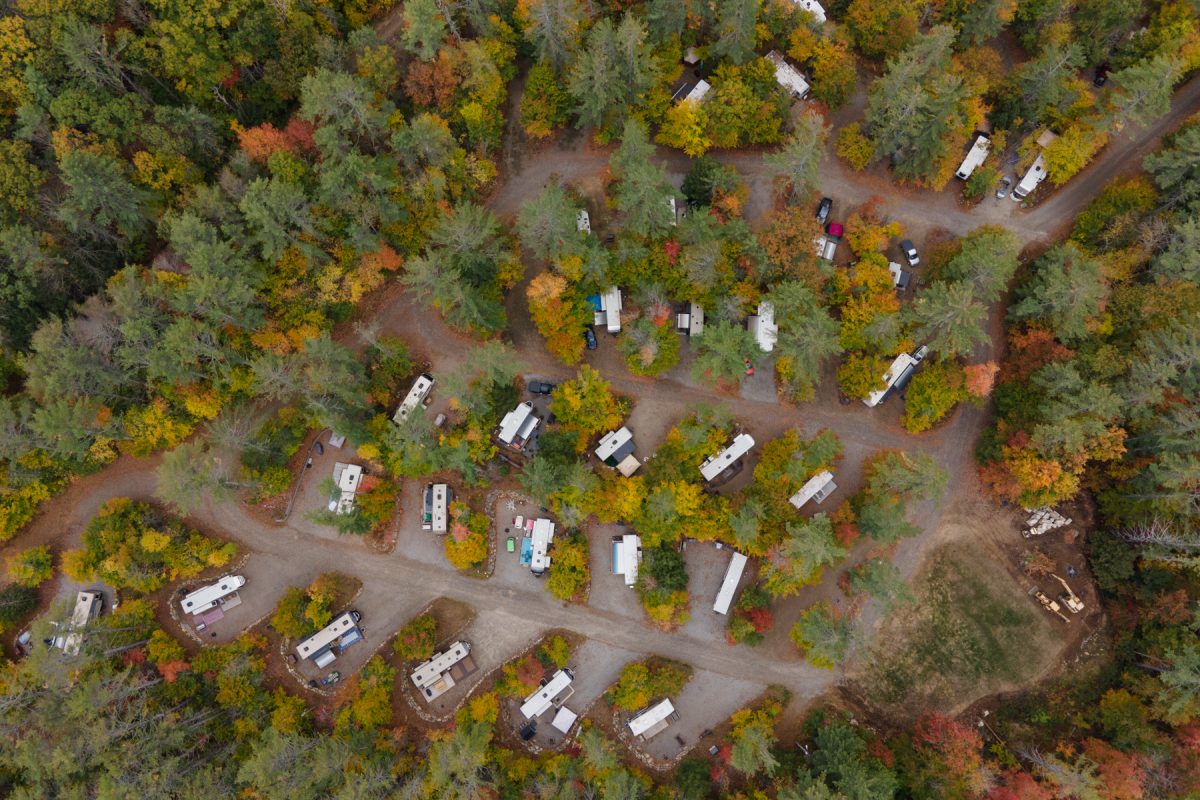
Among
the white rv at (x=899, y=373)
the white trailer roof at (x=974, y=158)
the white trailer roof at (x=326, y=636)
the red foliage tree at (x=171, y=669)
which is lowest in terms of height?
the white trailer roof at (x=326, y=636)

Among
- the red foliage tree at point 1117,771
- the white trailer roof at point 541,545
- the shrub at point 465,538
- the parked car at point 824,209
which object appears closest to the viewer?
the red foliage tree at point 1117,771

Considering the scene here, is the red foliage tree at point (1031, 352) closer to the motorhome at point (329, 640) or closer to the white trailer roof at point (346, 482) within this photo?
the white trailer roof at point (346, 482)

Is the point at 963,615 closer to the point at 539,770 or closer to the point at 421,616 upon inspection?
the point at 539,770

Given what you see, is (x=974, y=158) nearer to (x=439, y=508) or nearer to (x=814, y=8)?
(x=814, y=8)

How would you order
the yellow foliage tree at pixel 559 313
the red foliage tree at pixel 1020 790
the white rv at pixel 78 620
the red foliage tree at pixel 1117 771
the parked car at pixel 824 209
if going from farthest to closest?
the parked car at pixel 824 209
the yellow foliage tree at pixel 559 313
the white rv at pixel 78 620
the red foliage tree at pixel 1020 790
the red foliage tree at pixel 1117 771

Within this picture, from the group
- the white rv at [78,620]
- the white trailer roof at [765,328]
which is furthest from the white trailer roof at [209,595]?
the white trailer roof at [765,328]

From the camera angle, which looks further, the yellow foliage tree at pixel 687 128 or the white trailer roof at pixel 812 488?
the white trailer roof at pixel 812 488

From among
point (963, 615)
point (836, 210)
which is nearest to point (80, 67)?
point (836, 210)
